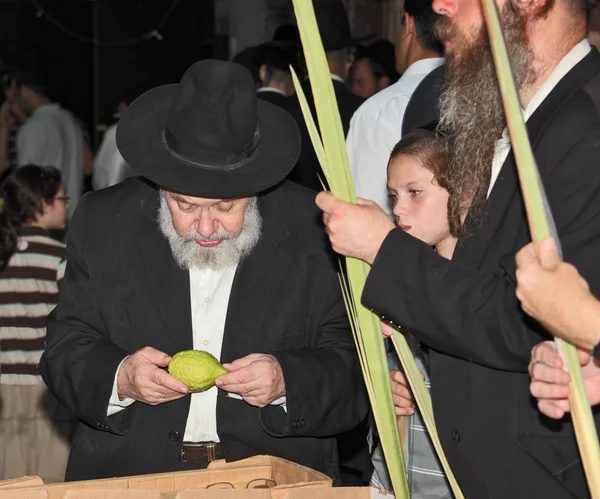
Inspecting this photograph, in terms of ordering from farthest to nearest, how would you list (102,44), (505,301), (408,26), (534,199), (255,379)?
1. (102,44)
2. (408,26)
3. (255,379)
4. (505,301)
5. (534,199)

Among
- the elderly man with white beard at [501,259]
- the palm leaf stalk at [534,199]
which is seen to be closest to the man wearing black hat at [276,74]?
the elderly man with white beard at [501,259]

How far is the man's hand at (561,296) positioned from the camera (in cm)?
176

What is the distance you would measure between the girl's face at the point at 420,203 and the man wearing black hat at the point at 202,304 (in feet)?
0.86

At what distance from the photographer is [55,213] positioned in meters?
5.26

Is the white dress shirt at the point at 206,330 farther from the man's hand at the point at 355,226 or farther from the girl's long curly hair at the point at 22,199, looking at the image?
the girl's long curly hair at the point at 22,199

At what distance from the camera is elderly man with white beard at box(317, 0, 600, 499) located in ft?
6.91

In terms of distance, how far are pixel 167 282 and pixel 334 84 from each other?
272 cm

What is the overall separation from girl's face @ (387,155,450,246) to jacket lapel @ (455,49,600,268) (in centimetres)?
75

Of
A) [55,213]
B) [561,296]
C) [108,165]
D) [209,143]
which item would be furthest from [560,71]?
[108,165]

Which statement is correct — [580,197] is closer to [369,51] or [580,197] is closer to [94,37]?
[369,51]

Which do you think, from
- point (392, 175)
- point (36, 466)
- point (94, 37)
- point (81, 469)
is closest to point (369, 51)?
point (94, 37)

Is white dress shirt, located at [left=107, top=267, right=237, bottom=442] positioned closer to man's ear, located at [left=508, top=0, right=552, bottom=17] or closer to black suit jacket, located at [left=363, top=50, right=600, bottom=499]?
black suit jacket, located at [left=363, top=50, right=600, bottom=499]

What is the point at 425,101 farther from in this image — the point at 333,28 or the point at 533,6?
the point at 333,28

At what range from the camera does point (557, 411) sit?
6.35ft
